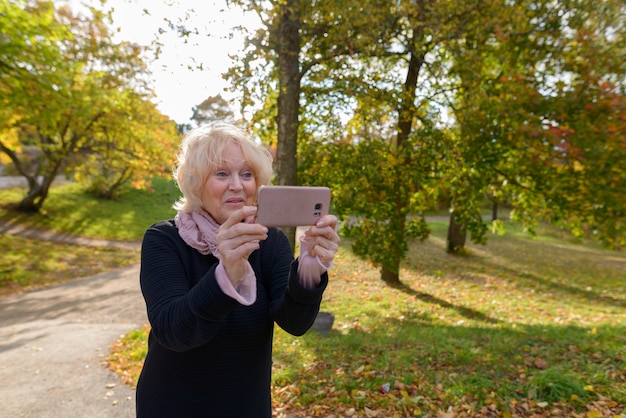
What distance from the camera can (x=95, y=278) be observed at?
14.2 metres

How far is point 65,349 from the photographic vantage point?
271 inches

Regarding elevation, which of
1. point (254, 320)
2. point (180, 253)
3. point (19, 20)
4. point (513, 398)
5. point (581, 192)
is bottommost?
point (513, 398)

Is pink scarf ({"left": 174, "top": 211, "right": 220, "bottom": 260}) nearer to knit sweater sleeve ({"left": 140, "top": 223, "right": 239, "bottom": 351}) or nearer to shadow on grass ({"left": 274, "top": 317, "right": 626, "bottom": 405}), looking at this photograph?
knit sweater sleeve ({"left": 140, "top": 223, "right": 239, "bottom": 351})

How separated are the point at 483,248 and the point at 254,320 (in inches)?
861

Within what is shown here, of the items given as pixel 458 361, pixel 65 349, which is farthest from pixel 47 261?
pixel 458 361

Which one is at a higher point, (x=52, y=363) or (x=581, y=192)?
(x=581, y=192)

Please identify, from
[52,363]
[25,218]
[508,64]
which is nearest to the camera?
[52,363]

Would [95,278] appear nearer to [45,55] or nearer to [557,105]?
[45,55]

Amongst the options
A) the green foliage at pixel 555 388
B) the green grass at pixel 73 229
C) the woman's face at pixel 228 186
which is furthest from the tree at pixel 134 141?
the woman's face at pixel 228 186

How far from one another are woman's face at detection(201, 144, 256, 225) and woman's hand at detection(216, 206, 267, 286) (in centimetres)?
47

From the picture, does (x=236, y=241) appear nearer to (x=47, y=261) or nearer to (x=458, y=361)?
(x=458, y=361)

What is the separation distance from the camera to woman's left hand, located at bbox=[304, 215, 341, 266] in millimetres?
1798

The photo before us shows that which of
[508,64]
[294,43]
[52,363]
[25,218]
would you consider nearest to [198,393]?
[52,363]

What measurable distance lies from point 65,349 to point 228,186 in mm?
6628
